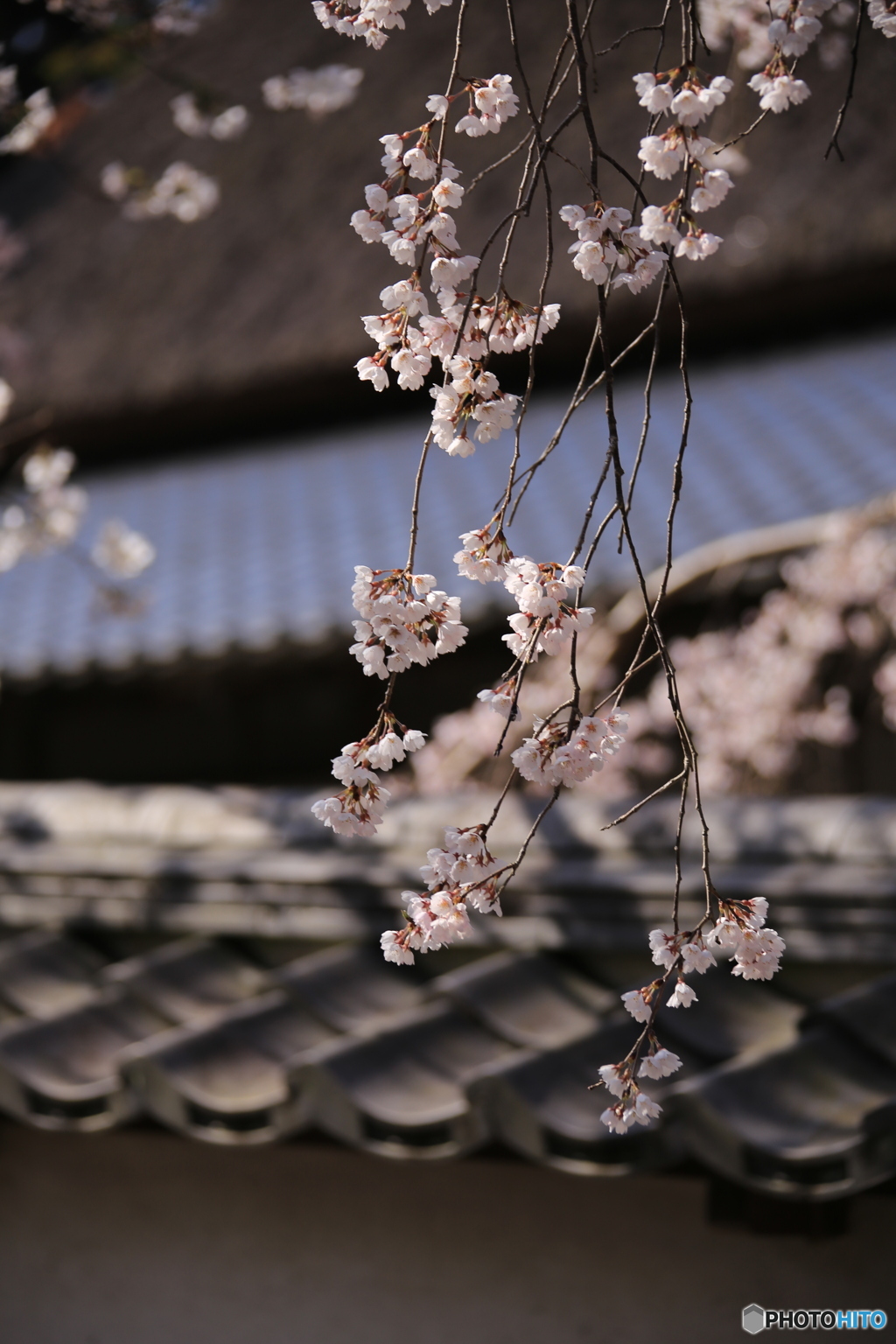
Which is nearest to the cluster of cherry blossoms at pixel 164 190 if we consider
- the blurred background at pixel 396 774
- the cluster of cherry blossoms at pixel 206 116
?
the cluster of cherry blossoms at pixel 206 116

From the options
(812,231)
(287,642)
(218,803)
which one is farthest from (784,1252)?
(812,231)

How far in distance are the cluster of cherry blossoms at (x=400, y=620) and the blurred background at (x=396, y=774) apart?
566mm

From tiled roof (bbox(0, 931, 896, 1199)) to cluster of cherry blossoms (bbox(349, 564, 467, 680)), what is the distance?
551mm

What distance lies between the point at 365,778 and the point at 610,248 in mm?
405

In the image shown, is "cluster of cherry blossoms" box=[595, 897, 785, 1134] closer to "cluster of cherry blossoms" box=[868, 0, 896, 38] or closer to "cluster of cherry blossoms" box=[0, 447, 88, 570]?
"cluster of cherry blossoms" box=[868, 0, 896, 38]

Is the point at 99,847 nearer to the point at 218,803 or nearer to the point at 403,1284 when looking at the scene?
the point at 218,803

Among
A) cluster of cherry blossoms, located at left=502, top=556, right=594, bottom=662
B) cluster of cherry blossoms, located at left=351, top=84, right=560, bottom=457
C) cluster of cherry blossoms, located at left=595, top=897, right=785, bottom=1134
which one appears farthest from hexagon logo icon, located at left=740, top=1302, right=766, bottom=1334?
cluster of cherry blossoms, located at left=351, top=84, right=560, bottom=457

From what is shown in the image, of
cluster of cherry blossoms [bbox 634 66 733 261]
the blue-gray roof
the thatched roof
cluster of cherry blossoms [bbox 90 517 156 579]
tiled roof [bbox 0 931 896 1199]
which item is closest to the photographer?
cluster of cherry blossoms [bbox 634 66 733 261]

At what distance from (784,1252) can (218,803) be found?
0.93 metres

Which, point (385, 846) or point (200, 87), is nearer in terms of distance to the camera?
point (385, 846)

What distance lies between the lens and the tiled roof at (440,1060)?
116 centimetres

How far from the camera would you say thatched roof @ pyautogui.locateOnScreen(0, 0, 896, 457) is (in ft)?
18.7

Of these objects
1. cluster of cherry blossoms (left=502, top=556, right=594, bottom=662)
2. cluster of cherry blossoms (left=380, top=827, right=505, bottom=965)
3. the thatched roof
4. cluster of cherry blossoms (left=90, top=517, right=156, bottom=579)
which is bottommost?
cluster of cherry blossoms (left=380, top=827, right=505, bottom=965)

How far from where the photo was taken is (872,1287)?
4.35 feet
